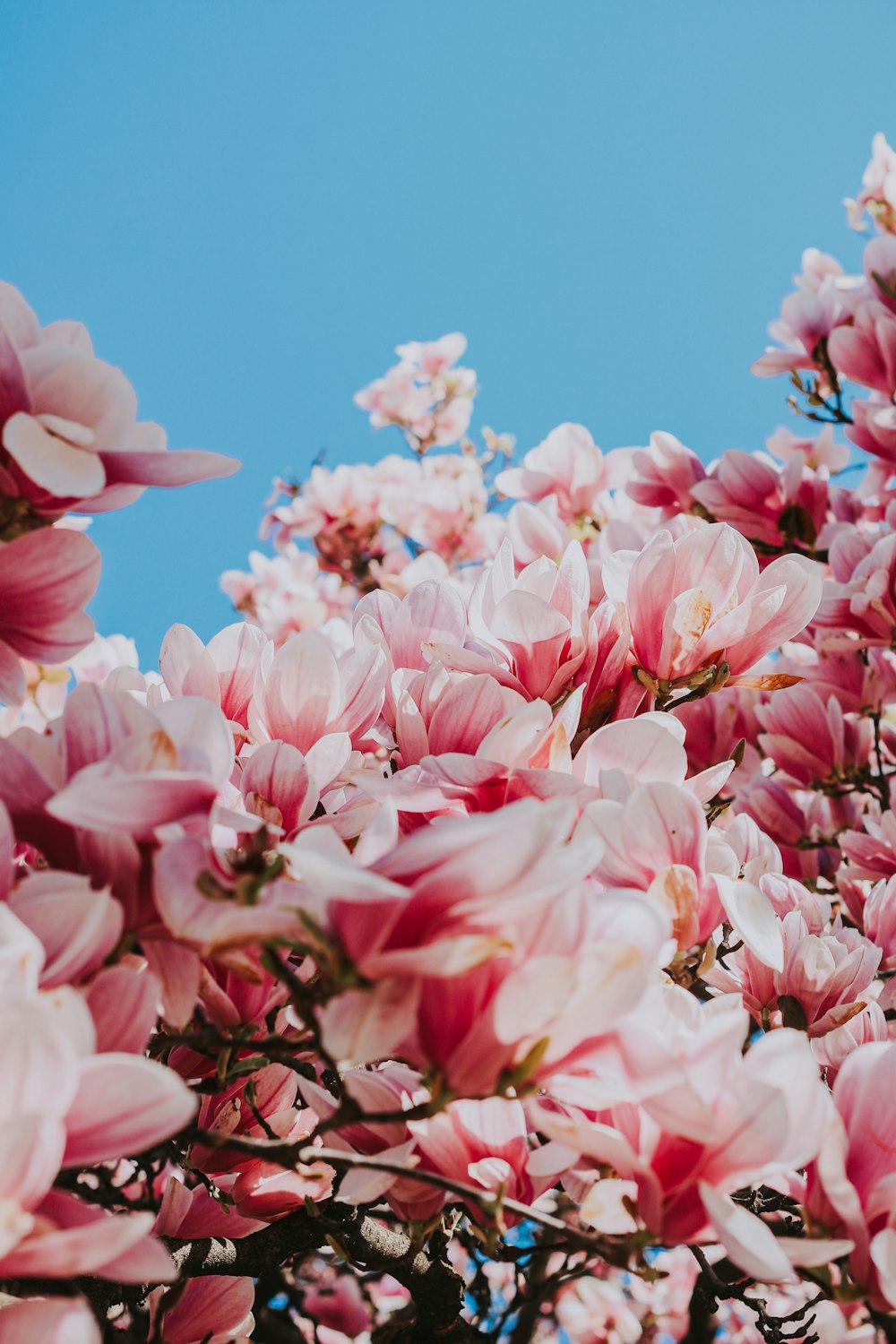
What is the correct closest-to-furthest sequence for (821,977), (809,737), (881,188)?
(821,977) → (809,737) → (881,188)

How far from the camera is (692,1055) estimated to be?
0.54 meters

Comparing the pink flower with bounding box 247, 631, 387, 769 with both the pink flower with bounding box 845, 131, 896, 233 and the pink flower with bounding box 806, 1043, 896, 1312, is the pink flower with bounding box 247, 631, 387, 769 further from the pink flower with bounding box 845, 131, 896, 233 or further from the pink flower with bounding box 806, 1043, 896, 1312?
the pink flower with bounding box 845, 131, 896, 233

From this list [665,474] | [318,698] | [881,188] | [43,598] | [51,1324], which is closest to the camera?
[51,1324]

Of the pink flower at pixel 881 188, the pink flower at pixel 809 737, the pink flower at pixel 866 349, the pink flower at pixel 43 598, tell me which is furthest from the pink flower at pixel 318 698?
the pink flower at pixel 881 188

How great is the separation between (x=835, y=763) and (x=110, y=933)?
1.60 meters

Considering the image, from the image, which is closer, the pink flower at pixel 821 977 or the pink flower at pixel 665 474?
the pink flower at pixel 821 977

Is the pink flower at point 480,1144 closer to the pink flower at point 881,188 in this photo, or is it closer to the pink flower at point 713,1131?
the pink flower at point 713,1131

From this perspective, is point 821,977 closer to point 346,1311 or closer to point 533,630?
point 533,630

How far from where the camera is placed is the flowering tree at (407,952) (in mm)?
475


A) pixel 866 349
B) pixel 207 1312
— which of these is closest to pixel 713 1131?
pixel 207 1312

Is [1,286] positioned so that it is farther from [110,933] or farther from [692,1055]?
[692,1055]

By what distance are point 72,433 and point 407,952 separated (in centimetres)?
39

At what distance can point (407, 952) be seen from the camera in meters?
0.47

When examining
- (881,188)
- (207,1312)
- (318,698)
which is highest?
(881,188)
